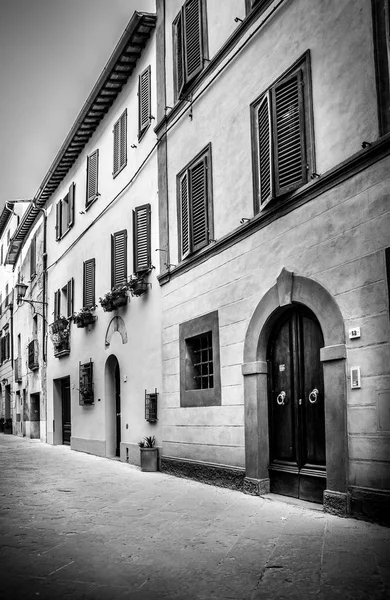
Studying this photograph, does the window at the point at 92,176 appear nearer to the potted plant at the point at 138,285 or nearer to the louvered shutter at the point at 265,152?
the potted plant at the point at 138,285

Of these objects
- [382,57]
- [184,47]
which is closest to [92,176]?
[184,47]

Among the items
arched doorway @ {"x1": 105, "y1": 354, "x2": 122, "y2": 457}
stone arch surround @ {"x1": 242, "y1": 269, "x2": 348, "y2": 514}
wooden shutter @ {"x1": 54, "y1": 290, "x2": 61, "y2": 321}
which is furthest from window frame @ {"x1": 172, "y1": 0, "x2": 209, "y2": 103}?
wooden shutter @ {"x1": 54, "y1": 290, "x2": 61, "y2": 321}

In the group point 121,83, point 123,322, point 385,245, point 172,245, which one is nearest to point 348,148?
point 385,245

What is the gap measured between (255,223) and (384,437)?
3.87 m

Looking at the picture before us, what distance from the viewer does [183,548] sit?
20.1 ft

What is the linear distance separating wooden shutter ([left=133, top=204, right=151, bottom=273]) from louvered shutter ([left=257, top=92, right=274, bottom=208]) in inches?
191

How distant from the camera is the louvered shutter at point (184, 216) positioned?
11823 mm

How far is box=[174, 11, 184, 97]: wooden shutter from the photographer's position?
12311 millimetres

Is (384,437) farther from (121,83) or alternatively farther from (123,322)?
(121,83)

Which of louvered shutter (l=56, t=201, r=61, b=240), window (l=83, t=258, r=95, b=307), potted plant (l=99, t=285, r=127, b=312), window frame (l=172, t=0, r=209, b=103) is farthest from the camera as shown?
louvered shutter (l=56, t=201, r=61, b=240)

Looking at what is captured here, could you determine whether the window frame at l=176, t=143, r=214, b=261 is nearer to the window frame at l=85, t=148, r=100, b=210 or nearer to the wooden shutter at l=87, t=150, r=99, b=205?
the window frame at l=85, t=148, r=100, b=210

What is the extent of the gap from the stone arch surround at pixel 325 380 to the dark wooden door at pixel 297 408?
143 mm

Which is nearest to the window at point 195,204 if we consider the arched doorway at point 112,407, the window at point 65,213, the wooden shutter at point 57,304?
the arched doorway at point 112,407

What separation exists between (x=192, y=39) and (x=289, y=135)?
4.44m
